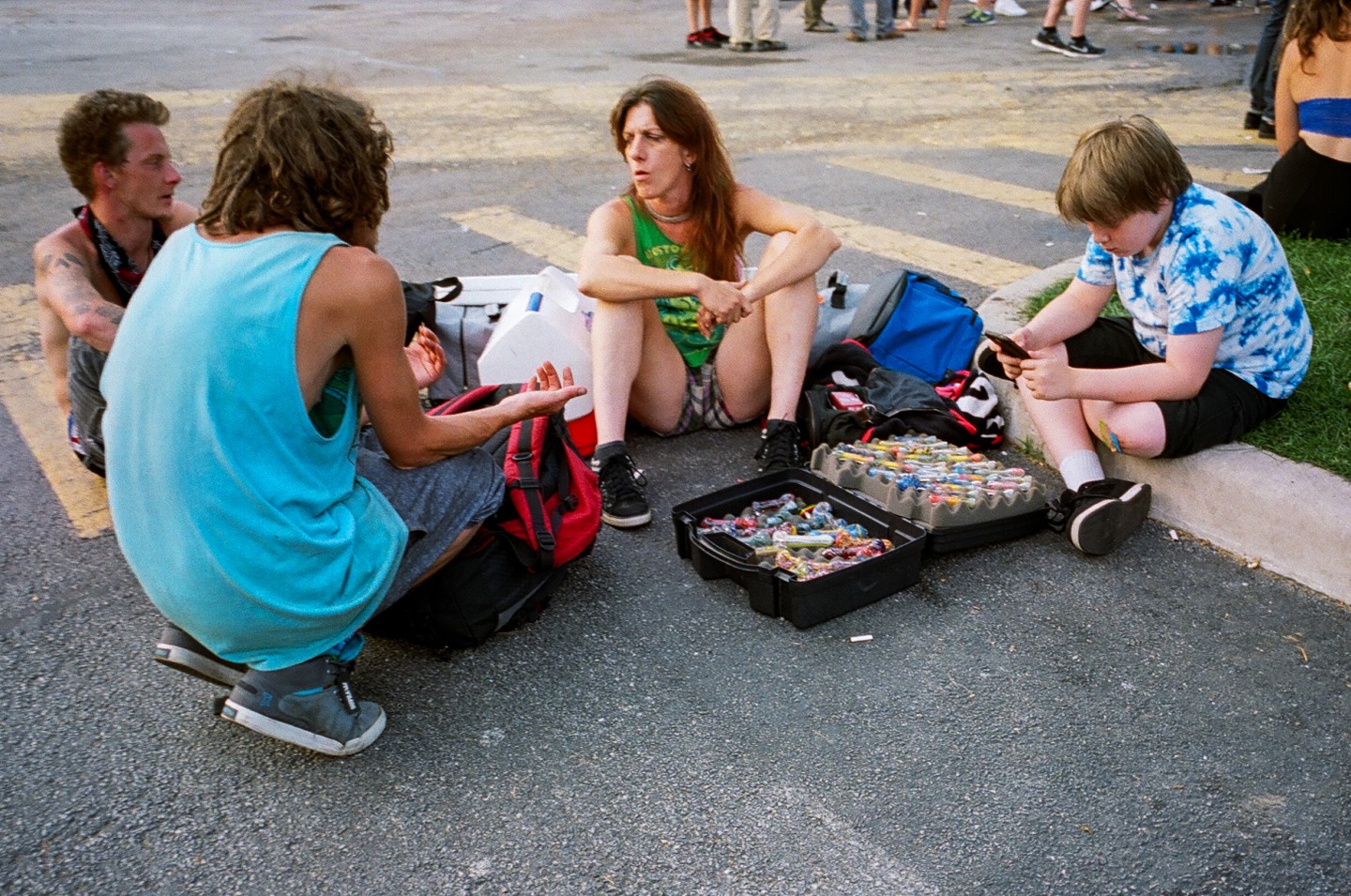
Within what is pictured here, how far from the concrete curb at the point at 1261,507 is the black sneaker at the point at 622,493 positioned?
60.5 inches

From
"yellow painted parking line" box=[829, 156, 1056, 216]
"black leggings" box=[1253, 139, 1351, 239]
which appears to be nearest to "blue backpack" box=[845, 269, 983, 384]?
"black leggings" box=[1253, 139, 1351, 239]

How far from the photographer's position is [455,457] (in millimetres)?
3109

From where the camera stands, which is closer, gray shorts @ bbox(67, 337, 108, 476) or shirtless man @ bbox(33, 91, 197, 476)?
shirtless man @ bbox(33, 91, 197, 476)

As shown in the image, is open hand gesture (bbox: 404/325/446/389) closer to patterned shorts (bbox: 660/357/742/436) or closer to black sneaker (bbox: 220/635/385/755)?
patterned shorts (bbox: 660/357/742/436)

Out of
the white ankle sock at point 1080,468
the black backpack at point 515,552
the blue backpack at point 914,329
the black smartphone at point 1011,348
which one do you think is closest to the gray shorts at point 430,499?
the black backpack at point 515,552

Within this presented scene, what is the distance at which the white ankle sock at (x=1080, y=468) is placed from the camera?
12.4ft

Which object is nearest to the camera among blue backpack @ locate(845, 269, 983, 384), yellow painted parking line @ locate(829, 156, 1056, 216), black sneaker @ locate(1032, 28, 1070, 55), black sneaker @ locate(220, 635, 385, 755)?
black sneaker @ locate(220, 635, 385, 755)

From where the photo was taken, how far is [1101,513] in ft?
11.3

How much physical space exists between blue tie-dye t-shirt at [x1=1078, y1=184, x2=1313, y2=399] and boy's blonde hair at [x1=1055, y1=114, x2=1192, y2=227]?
13 cm

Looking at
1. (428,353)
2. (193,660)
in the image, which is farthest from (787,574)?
(428,353)

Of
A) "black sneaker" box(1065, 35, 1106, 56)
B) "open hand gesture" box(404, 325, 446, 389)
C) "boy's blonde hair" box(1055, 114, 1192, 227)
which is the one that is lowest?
"open hand gesture" box(404, 325, 446, 389)

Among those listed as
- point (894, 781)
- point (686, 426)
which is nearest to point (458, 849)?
point (894, 781)

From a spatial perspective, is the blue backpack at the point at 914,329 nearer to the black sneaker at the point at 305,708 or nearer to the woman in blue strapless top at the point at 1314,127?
the woman in blue strapless top at the point at 1314,127

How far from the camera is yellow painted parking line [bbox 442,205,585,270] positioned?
632 cm
